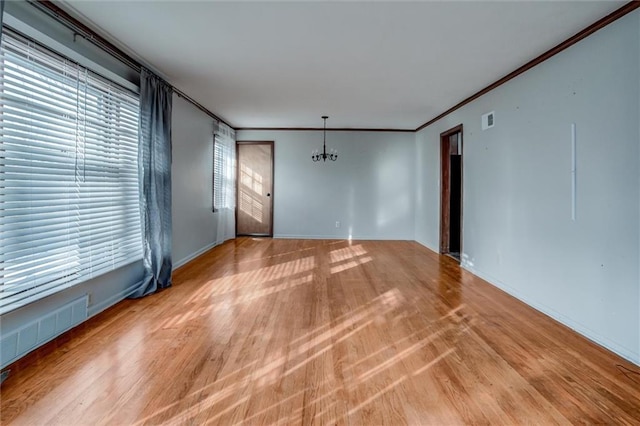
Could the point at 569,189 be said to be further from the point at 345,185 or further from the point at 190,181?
the point at 345,185

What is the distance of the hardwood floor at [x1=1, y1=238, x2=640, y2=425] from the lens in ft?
5.87

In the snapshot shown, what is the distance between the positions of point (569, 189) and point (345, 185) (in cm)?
491

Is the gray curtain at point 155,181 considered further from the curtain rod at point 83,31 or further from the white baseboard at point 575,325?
the white baseboard at point 575,325

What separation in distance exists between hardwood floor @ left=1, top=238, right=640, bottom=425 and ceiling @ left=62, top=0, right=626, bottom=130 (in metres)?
2.45

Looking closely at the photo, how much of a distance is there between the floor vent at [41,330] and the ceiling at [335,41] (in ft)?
7.51

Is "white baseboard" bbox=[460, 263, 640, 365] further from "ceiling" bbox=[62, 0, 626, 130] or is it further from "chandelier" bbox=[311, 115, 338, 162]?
"chandelier" bbox=[311, 115, 338, 162]

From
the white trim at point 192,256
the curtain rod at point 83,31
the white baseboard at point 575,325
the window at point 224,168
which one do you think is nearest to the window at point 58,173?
the curtain rod at point 83,31

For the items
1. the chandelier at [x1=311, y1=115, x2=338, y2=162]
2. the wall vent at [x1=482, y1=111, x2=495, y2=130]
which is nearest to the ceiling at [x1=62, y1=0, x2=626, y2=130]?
the wall vent at [x1=482, y1=111, x2=495, y2=130]

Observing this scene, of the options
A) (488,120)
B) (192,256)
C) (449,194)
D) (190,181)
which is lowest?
(192,256)

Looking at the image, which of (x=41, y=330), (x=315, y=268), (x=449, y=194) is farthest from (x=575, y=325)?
(x=41, y=330)

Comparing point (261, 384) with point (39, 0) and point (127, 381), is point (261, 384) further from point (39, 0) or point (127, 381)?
point (39, 0)

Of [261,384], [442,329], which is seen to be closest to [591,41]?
[442,329]

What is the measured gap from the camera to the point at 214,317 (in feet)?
10.0

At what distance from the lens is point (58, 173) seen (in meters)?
2.61
